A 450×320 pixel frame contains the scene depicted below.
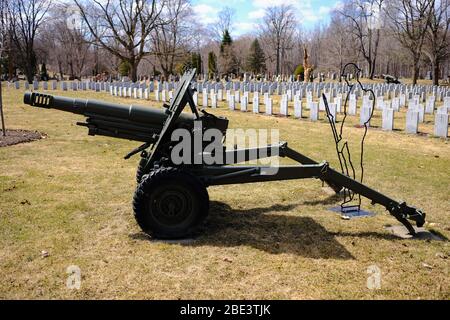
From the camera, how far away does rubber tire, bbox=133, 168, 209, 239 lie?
4.71 meters

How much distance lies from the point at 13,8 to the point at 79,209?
5815 cm

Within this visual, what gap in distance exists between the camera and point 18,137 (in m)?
12.5

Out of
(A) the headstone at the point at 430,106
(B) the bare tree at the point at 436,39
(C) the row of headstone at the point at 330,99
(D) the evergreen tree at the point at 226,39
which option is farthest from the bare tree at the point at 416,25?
(D) the evergreen tree at the point at 226,39

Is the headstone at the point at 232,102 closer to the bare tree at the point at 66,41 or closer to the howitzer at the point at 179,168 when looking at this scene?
the howitzer at the point at 179,168

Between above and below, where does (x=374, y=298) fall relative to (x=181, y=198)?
below

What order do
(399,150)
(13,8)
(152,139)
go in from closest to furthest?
(152,139), (399,150), (13,8)

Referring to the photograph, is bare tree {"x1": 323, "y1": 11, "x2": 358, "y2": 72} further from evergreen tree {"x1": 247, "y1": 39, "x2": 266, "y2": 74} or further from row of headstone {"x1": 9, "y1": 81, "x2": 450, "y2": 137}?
row of headstone {"x1": 9, "y1": 81, "x2": 450, "y2": 137}

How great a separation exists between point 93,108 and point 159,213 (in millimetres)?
1538
